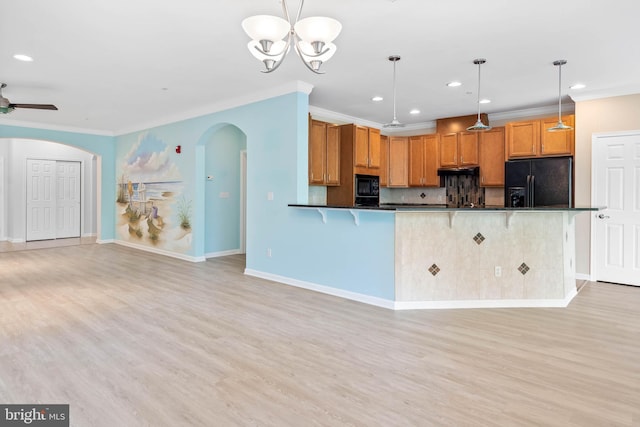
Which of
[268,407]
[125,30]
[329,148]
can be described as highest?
[125,30]

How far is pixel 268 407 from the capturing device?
2201 millimetres

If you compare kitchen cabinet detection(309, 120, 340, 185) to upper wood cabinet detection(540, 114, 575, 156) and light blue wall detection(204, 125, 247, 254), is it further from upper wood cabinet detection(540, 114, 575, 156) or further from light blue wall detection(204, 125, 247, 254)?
upper wood cabinet detection(540, 114, 575, 156)

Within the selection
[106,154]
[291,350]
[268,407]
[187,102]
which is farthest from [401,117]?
[106,154]

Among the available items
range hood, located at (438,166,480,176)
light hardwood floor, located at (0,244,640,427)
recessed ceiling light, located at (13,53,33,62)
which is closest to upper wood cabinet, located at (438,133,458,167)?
range hood, located at (438,166,480,176)

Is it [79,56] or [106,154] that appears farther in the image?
[106,154]

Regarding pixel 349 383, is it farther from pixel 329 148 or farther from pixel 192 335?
pixel 329 148

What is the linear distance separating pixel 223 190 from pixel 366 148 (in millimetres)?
2949

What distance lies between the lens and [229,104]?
5961 millimetres

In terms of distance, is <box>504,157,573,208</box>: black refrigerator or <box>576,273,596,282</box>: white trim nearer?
<box>576,273,596,282</box>: white trim

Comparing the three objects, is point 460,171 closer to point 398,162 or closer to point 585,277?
point 398,162

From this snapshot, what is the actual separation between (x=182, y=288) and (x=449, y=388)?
362 centimetres

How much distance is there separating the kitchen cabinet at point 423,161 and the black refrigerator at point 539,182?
1421 mm

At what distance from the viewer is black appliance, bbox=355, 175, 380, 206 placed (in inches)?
256

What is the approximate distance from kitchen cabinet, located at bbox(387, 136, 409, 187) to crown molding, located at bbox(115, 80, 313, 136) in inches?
120
